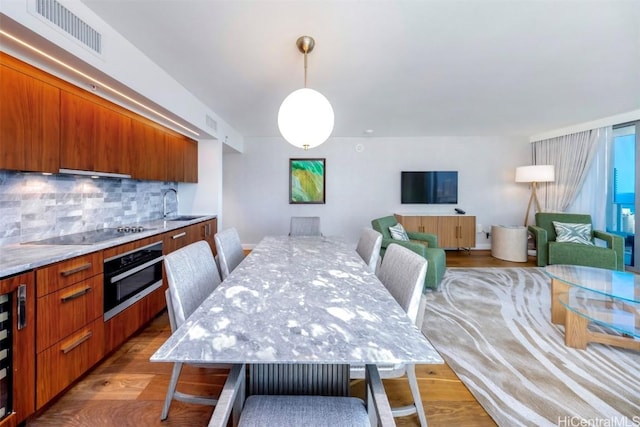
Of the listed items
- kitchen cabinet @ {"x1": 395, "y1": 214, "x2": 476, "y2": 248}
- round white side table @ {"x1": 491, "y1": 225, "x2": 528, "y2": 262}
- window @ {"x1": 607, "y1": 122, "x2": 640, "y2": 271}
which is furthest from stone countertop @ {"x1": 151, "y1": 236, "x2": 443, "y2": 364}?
window @ {"x1": 607, "y1": 122, "x2": 640, "y2": 271}

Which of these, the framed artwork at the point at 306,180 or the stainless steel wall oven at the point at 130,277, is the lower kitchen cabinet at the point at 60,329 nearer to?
the stainless steel wall oven at the point at 130,277

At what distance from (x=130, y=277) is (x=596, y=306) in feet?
12.6

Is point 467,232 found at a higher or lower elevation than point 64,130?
lower

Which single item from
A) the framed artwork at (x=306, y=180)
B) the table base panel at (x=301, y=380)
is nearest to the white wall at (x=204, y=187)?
the framed artwork at (x=306, y=180)

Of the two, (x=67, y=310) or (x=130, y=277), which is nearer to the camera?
(x=67, y=310)

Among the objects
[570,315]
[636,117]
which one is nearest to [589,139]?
[636,117]

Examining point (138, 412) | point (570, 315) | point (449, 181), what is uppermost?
→ point (449, 181)

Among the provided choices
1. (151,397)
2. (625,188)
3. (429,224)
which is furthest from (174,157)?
(625,188)

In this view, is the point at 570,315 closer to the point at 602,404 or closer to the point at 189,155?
the point at 602,404

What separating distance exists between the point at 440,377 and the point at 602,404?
87 cm

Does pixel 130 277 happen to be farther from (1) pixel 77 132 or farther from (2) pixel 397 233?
(2) pixel 397 233

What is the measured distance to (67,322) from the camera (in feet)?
4.93

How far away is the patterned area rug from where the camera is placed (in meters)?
1.47

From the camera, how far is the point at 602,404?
151 cm
